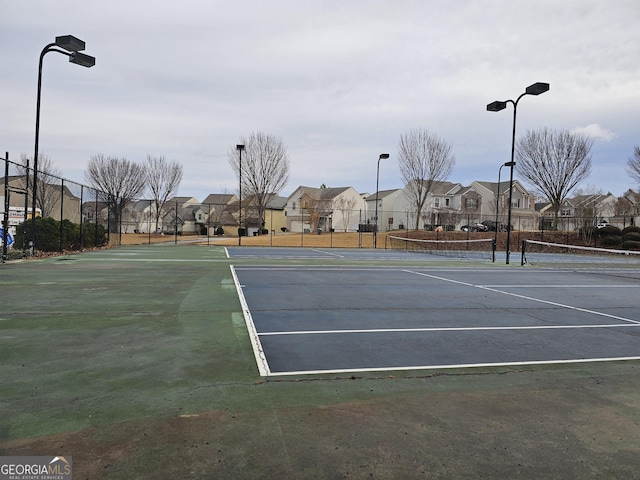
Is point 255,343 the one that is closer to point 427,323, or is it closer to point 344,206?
point 427,323

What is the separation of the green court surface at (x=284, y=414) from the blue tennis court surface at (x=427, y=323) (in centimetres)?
44

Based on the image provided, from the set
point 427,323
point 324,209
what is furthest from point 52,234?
point 324,209

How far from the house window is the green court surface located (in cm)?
7239

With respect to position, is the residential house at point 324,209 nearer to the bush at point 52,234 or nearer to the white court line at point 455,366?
the bush at point 52,234

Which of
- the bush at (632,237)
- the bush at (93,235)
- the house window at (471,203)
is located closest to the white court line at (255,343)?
the bush at (93,235)

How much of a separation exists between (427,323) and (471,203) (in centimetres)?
7138

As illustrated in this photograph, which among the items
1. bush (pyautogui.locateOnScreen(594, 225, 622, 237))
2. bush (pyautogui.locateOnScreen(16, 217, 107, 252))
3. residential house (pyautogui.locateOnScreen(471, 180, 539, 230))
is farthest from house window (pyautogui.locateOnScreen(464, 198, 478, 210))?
bush (pyautogui.locateOnScreen(16, 217, 107, 252))

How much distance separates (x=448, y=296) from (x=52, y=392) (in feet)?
30.0

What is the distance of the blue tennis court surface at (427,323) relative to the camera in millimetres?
5902

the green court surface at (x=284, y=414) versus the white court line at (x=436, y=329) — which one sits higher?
the white court line at (x=436, y=329)

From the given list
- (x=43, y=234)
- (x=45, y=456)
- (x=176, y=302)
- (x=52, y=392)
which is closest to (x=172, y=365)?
(x=52, y=392)

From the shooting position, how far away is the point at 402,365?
18.2 ft

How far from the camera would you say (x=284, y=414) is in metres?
3.95

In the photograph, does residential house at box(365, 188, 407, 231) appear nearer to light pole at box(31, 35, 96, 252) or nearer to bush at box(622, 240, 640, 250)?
bush at box(622, 240, 640, 250)
